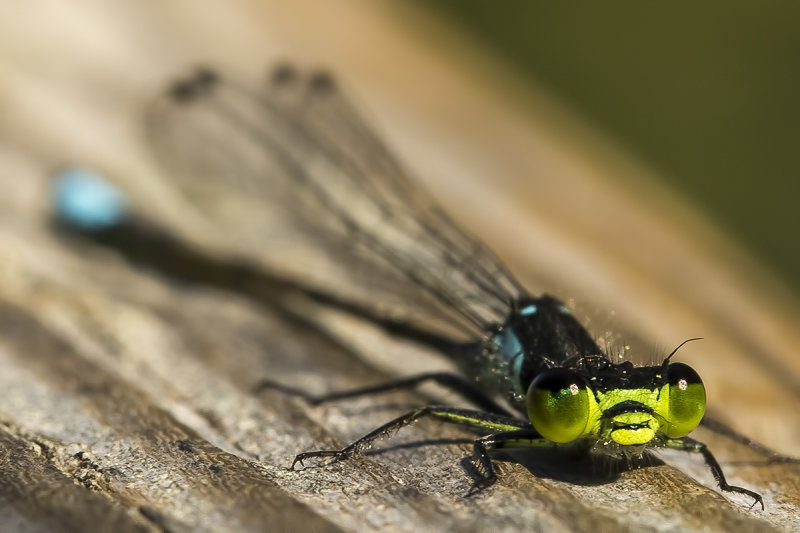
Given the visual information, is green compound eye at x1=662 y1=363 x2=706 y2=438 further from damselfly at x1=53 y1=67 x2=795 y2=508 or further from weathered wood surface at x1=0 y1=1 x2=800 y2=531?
weathered wood surface at x1=0 y1=1 x2=800 y2=531

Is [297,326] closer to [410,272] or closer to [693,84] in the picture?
[410,272]

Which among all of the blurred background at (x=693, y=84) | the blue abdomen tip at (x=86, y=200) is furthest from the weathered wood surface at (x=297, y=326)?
the blurred background at (x=693, y=84)

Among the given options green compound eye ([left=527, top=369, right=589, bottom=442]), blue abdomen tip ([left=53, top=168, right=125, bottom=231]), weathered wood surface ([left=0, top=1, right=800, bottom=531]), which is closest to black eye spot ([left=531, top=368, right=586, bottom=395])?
green compound eye ([left=527, top=369, right=589, bottom=442])

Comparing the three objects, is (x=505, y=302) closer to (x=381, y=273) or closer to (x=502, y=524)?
(x=381, y=273)

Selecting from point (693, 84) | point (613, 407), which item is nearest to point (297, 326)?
point (613, 407)

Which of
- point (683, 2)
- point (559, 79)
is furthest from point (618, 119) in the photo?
point (683, 2)

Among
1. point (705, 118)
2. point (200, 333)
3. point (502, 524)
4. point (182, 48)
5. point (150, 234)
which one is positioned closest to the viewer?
point (502, 524)

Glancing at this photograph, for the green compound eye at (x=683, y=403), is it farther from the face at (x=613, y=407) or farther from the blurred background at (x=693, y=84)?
the blurred background at (x=693, y=84)
